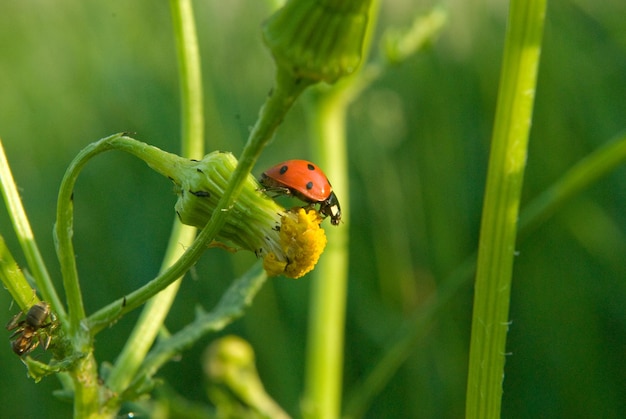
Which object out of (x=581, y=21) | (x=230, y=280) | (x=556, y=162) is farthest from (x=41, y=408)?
(x=581, y=21)

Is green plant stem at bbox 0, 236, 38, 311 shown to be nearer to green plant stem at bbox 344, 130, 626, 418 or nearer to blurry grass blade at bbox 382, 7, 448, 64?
green plant stem at bbox 344, 130, 626, 418

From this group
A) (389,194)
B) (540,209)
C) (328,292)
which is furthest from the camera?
(389,194)

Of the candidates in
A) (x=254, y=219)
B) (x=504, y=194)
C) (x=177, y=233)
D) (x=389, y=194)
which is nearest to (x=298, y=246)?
(x=254, y=219)

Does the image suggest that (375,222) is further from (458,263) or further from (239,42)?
(239,42)

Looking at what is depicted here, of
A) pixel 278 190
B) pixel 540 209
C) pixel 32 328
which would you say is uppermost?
→ pixel 540 209

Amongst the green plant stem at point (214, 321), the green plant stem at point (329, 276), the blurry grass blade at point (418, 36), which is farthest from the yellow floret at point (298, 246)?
the blurry grass blade at point (418, 36)

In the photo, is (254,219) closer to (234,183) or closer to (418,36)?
(234,183)
